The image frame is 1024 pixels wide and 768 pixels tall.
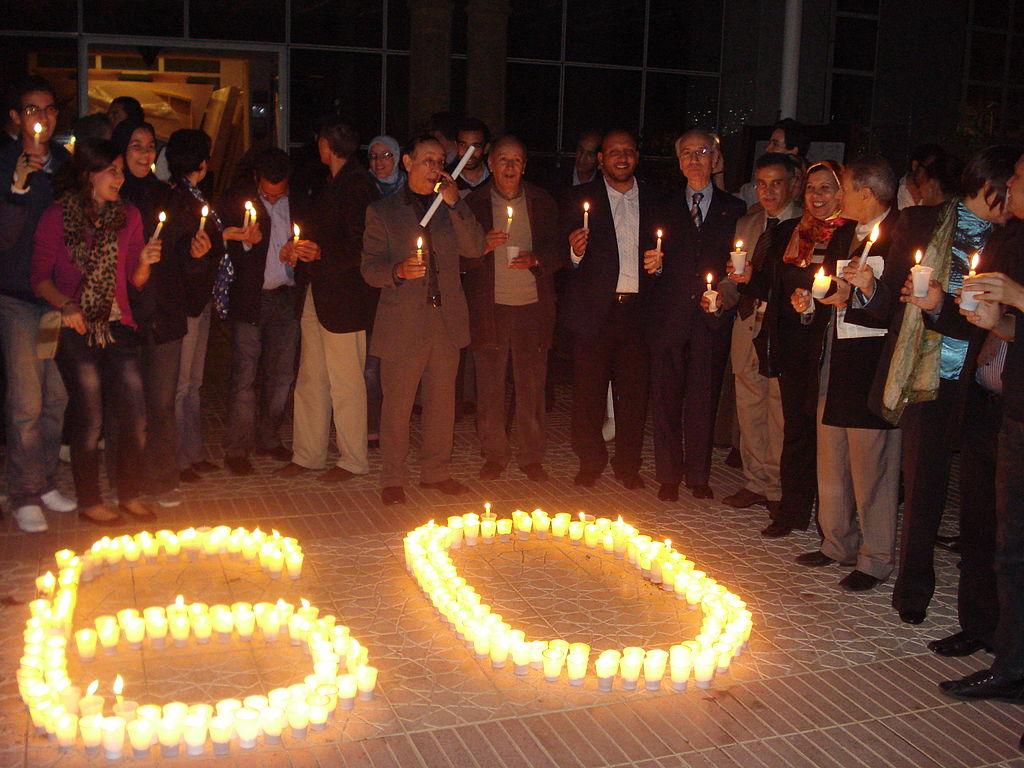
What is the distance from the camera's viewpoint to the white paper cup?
4387mm

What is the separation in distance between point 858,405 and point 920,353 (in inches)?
26.6

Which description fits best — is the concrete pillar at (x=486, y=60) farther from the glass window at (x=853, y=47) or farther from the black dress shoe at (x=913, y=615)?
the black dress shoe at (x=913, y=615)

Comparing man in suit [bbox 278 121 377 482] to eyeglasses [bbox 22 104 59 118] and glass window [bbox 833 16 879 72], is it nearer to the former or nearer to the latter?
eyeglasses [bbox 22 104 59 118]

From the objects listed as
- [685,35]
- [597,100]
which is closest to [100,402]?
[597,100]

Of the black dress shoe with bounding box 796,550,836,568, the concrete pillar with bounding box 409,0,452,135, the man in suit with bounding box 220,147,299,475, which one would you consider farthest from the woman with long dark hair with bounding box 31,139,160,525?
the concrete pillar with bounding box 409,0,452,135

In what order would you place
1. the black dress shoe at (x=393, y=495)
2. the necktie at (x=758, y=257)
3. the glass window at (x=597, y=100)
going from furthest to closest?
the glass window at (x=597, y=100) → the black dress shoe at (x=393, y=495) → the necktie at (x=758, y=257)

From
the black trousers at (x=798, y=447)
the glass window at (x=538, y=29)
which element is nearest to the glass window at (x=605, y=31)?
the glass window at (x=538, y=29)

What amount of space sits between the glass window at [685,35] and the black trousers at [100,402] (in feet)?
40.8

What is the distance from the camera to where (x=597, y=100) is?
1692 cm

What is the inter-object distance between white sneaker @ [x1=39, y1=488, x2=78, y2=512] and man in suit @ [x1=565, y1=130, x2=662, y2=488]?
3.19 meters

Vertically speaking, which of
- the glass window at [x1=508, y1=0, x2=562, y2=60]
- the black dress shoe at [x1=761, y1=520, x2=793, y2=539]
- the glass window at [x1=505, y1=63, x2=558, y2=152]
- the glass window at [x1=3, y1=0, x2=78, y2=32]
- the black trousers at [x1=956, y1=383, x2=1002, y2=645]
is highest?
the glass window at [x1=508, y1=0, x2=562, y2=60]

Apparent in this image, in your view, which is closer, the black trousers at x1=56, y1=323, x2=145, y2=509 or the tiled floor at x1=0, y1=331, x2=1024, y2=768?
the tiled floor at x1=0, y1=331, x2=1024, y2=768

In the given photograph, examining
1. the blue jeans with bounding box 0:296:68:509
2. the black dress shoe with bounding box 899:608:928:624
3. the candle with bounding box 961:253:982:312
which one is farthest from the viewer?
the blue jeans with bounding box 0:296:68:509

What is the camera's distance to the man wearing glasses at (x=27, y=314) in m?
Answer: 6.15
